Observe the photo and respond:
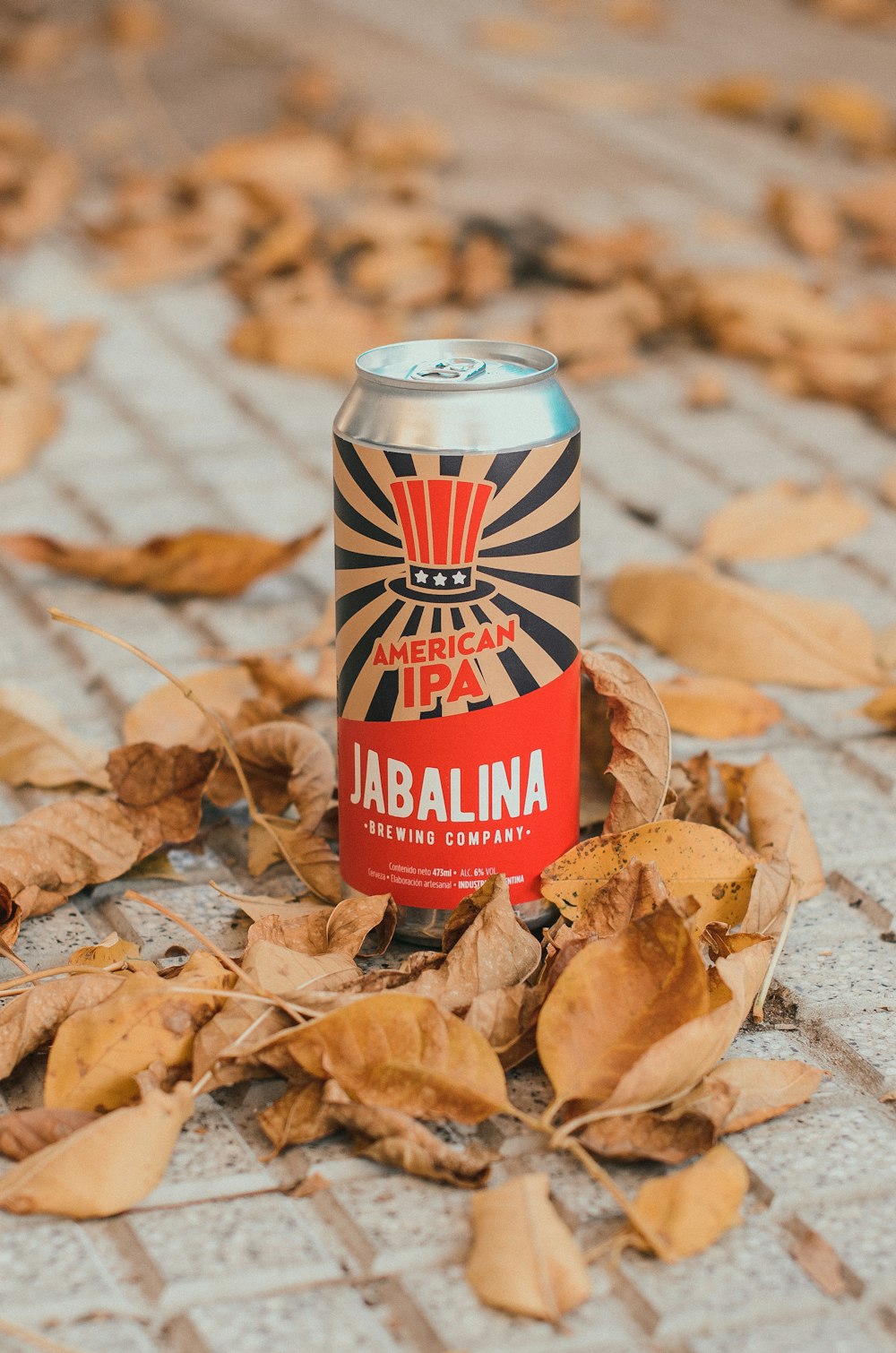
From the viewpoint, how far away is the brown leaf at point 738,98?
214 inches

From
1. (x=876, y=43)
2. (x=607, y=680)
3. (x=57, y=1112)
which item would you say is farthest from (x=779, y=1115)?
(x=876, y=43)

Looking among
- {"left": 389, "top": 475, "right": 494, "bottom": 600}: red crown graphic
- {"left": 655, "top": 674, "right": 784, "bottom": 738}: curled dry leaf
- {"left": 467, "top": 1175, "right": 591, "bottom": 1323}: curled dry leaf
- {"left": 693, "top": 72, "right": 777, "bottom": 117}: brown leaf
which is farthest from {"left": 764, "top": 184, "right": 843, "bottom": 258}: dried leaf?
{"left": 467, "top": 1175, "right": 591, "bottom": 1323}: curled dry leaf

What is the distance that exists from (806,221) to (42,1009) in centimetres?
335

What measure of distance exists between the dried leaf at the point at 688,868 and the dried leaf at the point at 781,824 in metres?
0.17


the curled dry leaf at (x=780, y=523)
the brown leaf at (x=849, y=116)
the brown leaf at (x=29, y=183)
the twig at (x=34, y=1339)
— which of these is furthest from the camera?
the brown leaf at (x=849, y=116)

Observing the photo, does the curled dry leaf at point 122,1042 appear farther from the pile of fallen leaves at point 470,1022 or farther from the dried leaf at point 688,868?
the dried leaf at point 688,868

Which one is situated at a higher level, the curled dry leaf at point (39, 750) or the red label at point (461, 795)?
the red label at point (461, 795)

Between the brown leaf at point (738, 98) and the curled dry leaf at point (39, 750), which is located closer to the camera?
the curled dry leaf at point (39, 750)

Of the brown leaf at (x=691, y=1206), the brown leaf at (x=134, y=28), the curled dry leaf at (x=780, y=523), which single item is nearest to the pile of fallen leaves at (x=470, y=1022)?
the brown leaf at (x=691, y=1206)

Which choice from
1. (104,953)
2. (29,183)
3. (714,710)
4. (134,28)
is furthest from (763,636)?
(134,28)

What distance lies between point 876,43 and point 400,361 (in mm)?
5956

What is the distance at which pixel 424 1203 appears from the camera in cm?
128

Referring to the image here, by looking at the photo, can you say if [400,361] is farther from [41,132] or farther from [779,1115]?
[41,132]

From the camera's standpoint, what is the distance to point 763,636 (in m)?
2.20
